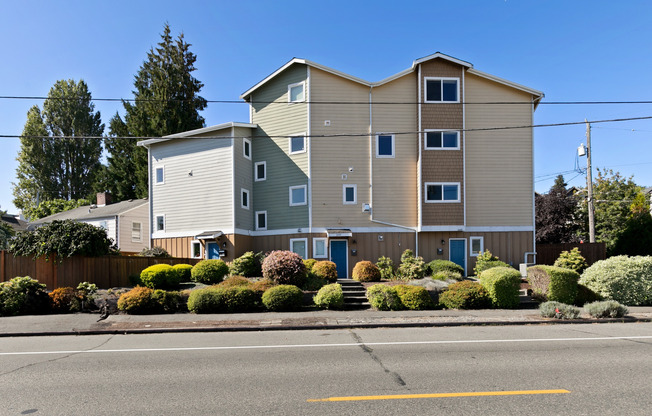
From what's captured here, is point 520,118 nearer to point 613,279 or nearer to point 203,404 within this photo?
point 613,279

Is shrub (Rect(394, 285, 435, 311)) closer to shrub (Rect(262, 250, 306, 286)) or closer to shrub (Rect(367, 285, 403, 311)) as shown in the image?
shrub (Rect(367, 285, 403, 311))

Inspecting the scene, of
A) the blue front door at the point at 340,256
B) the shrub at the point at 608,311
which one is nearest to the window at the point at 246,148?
the blue front door at the point at 340,256

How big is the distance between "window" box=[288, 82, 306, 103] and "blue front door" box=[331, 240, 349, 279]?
8.39m

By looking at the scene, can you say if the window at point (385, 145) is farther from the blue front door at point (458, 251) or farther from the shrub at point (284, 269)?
the shrub at point (284, 269)

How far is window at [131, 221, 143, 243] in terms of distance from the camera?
32.2m

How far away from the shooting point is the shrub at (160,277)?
17984 mm

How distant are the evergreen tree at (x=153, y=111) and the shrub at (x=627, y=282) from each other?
33.7 metres

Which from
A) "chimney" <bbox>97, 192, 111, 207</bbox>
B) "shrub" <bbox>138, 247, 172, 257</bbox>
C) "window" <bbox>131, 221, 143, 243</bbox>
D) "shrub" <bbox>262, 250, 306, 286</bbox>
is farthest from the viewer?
"chimney" <bbox>97, 192, 111, 207</bbox>

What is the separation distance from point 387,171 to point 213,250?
10.9 meters

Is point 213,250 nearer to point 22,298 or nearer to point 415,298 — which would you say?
point 22,298

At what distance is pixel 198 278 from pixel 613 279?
56.0 ft

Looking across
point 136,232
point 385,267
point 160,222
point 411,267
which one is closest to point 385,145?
point 385,267

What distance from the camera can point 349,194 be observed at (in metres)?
24.5

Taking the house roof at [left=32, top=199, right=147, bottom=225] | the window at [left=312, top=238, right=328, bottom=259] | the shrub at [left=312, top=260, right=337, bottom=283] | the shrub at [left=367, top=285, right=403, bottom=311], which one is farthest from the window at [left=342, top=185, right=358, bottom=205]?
the house roof at [left=32, top=199, right=147, bottom=225]
